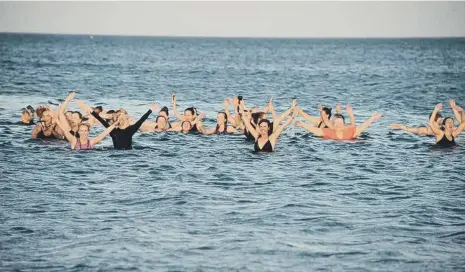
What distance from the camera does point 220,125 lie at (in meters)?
24.7

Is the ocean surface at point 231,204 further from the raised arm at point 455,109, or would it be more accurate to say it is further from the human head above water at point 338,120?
the raised arm at point 455,109

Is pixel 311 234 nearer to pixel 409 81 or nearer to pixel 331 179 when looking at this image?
pixel 331 179

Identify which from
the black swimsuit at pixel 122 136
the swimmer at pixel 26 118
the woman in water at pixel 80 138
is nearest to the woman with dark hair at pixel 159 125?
the black swimsuit at pixel 122 136

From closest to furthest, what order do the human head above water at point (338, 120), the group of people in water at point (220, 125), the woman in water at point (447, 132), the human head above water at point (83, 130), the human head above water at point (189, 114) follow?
1. the human head above water at point (83, 130)
2. the group of people in water at point (220, 125)
3. the woman in water at point (447, 132)
4. the human head above water at point (338, 120)
5. the human head above water at point (189, 114)

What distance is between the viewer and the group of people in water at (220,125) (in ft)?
64.8

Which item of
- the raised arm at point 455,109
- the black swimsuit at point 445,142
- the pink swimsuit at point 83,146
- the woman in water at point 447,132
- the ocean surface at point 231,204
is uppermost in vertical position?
the raised arm at point 455,109

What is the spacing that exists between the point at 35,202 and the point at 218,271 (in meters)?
5.71

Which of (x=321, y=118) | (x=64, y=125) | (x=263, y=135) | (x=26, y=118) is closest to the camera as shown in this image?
(x=64, y=125)

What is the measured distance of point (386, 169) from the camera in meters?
18.9

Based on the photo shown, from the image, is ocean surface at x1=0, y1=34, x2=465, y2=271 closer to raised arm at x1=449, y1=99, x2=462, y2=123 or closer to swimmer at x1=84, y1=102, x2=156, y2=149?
swimmer at x1=84, y1=102, x2=156, y2=149

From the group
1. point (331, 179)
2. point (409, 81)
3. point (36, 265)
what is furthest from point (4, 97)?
point (409, 81)

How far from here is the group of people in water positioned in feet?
64.8

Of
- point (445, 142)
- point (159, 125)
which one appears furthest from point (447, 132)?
point (159, 125)

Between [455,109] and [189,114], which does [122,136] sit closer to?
[189,114]
